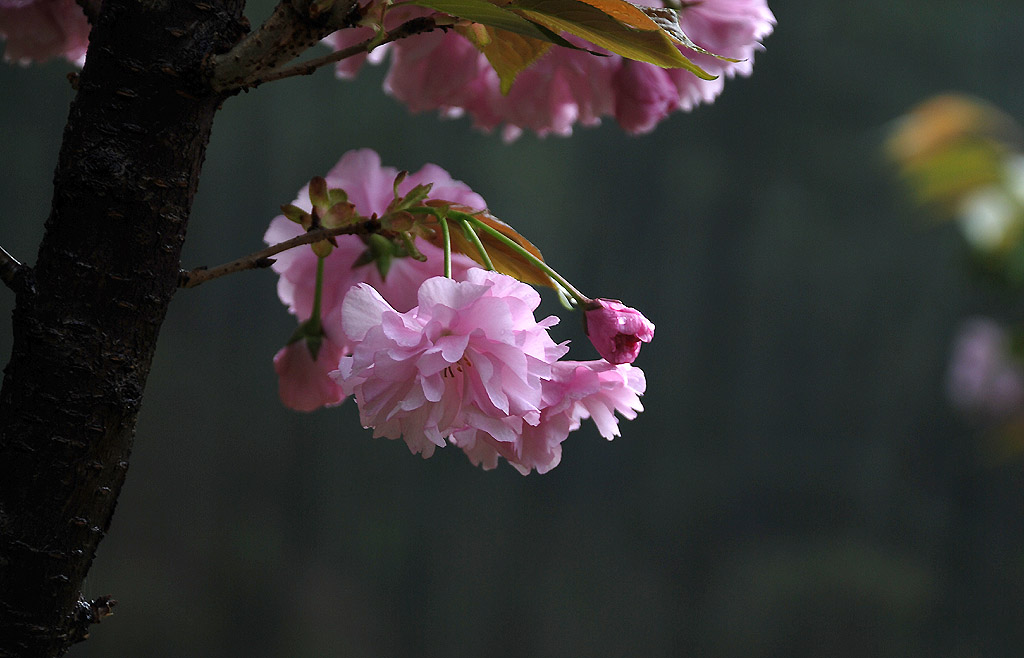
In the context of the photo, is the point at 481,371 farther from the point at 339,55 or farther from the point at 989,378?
the point at 989,378

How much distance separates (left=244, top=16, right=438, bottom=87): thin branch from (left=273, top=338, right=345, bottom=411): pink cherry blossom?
0.32 feet

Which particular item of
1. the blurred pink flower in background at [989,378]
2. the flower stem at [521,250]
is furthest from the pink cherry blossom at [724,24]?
the blurred pink flower in background at [989,378]

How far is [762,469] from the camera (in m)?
2.56

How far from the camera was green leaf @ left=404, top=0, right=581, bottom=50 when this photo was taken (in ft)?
0.64

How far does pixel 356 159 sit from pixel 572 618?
2.27m

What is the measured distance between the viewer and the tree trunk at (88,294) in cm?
22

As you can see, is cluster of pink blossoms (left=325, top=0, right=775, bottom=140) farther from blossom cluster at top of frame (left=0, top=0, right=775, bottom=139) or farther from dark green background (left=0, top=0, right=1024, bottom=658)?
dark green background (left=0, top=0, right=1024, bottom=658)

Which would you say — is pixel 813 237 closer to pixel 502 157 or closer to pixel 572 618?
pixel 502 157

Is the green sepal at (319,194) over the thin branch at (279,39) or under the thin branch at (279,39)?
under

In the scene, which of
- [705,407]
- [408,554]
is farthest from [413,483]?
[705,407]

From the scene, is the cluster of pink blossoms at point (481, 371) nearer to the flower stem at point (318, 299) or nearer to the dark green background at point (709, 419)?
the flower stem at point (318, 299)

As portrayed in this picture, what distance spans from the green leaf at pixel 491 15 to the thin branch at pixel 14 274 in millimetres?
115

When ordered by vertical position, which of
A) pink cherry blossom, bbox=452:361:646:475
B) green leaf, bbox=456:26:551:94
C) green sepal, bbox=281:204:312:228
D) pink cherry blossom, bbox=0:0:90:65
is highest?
pink cherry blossom, bbox=0:0:90:65

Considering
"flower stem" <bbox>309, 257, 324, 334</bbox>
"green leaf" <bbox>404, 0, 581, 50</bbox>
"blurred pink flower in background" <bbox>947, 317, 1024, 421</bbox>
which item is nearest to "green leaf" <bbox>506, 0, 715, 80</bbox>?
"green leaf" <bbox>404, 0, 581, 50</bbox>
